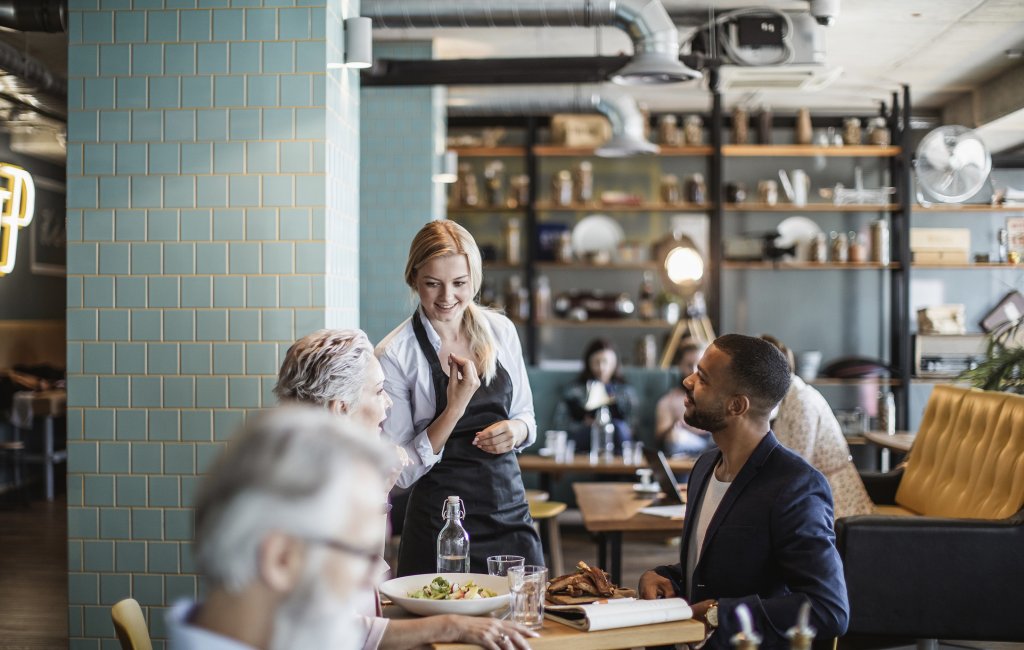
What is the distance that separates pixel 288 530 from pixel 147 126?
302 cm

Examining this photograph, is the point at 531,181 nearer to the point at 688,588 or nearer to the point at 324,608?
the point at 688,588

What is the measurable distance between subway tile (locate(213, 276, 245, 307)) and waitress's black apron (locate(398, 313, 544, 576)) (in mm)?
927

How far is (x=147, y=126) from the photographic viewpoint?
371 cm

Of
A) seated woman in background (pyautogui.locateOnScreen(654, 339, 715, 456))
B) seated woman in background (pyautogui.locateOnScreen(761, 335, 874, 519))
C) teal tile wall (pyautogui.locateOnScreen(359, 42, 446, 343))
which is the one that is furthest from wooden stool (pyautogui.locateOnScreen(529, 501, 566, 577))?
teal tile wall (pyautogui.locateOnScreen(359, 42, 446, 343))

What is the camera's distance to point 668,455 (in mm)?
6746

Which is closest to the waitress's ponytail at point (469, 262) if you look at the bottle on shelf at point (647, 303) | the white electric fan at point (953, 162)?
the white electric fan at point (953, 162)

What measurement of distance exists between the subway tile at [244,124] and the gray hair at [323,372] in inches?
65.3

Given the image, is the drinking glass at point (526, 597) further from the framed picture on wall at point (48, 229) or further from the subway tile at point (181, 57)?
the framed picture on wall at point (48, 229)

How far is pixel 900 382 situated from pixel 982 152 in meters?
2.49

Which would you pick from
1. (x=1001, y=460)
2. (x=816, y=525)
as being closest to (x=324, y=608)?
(x=816, y=525)

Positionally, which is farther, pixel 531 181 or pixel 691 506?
pixel 531 181

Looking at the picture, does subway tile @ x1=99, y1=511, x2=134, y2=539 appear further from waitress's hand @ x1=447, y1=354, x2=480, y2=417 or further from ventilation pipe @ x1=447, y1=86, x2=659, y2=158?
ventilation pipe @ x1=447, y1=86, x2=659, y2=158

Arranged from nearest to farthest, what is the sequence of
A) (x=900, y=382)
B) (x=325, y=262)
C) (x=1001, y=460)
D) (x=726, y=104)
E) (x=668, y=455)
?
(x=325, y=262)
(x=1001, y=460)
(x=668, y=455)
(x=900, y=382)
(x=726, y=104)

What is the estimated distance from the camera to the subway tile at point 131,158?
12.2 feet
